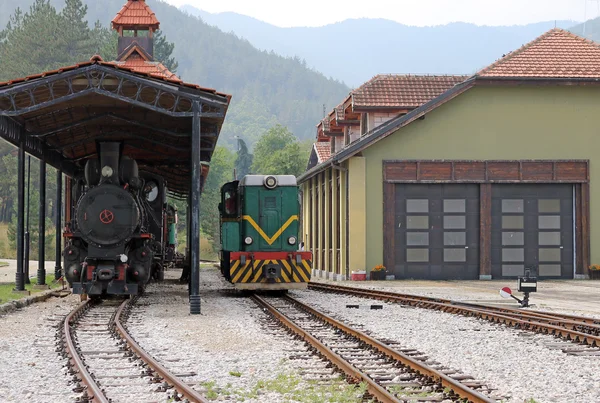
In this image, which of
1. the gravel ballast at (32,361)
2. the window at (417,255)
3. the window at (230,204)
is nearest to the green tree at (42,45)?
the window at (417,255)

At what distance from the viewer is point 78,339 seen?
12.1m

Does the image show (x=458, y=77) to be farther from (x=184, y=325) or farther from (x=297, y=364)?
(x=297, y=364)

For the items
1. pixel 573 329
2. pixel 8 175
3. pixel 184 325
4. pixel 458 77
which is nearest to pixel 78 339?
pixel 184 325

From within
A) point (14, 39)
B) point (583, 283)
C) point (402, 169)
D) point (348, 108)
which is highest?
point (14, 39)

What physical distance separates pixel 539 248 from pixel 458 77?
419 inches

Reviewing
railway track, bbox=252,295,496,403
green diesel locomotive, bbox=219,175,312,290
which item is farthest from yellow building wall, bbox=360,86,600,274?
railway track, bbox=252,295,496,403

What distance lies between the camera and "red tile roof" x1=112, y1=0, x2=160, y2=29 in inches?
1633

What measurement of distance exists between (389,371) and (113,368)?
309 centimetres

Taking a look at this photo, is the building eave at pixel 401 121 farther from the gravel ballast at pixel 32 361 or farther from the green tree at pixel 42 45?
the green tree at pixel 42 45

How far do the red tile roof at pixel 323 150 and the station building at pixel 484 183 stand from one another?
10.8 m

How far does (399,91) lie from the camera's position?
111ft

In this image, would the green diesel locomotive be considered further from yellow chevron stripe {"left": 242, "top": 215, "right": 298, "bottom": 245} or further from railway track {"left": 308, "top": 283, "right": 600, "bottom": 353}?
railway track {"left": 308, "top": 283, "right": 600, "bottom": 353}

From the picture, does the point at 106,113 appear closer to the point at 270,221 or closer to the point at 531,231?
the point at 270,221

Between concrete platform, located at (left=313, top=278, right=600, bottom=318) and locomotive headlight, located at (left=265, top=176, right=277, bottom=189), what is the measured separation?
193 inches
